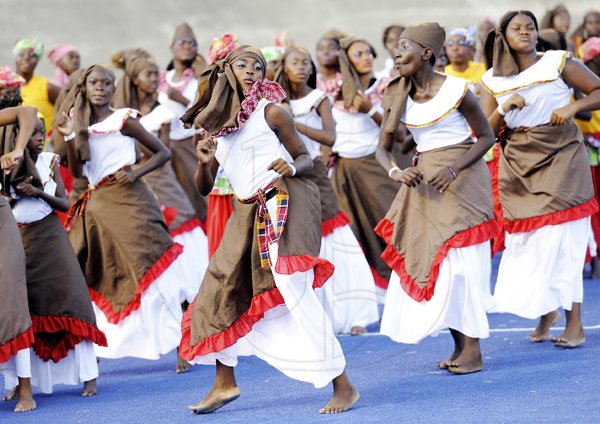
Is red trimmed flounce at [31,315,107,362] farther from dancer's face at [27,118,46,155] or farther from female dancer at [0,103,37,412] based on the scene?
dancer's face at [27,118,46,155]

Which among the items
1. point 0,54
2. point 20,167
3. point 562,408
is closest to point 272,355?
point 562,408

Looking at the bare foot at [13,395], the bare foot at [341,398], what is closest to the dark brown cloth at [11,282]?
the bare foot at [13,395]

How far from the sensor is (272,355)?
6895 mm

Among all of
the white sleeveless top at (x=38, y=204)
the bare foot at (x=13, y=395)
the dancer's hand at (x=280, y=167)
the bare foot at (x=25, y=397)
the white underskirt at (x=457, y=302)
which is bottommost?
the bare foot at (x=13, y=395)

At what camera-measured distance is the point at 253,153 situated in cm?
695

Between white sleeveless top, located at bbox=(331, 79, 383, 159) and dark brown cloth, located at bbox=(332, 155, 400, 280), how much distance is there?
0.27 ft

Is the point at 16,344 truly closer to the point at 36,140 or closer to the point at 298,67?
the point at 36,140

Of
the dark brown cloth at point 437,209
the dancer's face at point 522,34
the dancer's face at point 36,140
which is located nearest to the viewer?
the dark brown cloth at point 437,209

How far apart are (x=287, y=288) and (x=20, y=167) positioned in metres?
2.20

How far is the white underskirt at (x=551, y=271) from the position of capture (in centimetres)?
841

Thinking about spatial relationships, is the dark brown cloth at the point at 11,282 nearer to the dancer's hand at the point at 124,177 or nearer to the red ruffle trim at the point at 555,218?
the dancer's hand at the point at 124,177

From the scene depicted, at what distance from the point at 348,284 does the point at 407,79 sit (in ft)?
8.73

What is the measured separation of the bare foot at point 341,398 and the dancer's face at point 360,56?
4655 mm

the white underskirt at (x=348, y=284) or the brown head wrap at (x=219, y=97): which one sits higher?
the brown head wrap at (x=219, y=97)
